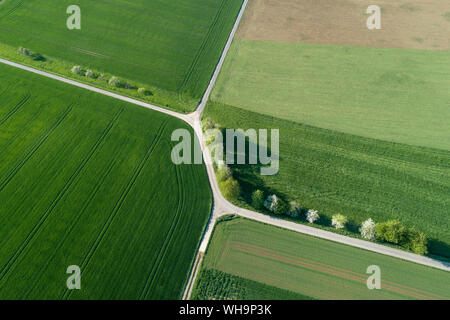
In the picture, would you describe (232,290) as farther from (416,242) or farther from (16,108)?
(16,108)

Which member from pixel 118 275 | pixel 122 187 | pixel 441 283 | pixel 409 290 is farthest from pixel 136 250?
pixel 441 283

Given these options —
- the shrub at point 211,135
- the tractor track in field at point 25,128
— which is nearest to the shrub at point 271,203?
the shrub at point 211,135

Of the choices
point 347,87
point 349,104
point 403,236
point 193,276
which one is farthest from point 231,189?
point 347,87

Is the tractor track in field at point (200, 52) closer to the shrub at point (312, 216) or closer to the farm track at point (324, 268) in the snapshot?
the farm track at point (324, 268)

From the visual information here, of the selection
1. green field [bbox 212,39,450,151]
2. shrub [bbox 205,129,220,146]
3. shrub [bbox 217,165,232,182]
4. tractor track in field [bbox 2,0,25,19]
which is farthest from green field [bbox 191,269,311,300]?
tractor track in field [bbox 2,0,25,19]

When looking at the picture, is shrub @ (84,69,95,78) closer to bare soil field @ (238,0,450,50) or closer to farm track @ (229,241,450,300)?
bare soil field @ (238,0,450,50)

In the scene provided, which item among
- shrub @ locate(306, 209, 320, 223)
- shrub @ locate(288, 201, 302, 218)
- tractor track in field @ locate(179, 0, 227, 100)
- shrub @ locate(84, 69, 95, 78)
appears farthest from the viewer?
tractor track in field @ locate(179, 0, 227, 100)
